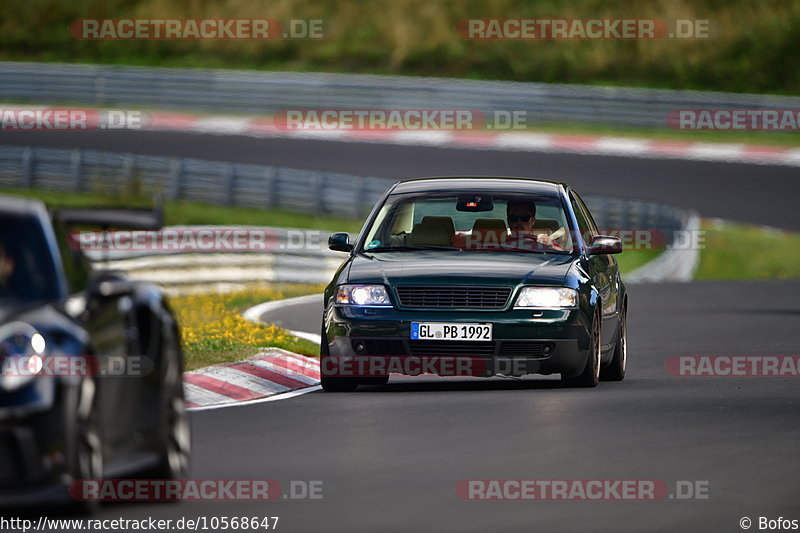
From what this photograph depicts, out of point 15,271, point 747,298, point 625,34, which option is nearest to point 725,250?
point 747,298

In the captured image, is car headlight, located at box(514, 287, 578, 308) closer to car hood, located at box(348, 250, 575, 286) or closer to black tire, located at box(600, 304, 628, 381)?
car hood, located at box(348, 250, 575, 286)

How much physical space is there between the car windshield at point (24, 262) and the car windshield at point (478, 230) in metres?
6.18

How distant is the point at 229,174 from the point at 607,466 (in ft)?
80.8

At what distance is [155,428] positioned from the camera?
8.66m

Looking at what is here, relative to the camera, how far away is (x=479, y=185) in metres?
14.7

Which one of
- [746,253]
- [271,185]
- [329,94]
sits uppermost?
[329,94]

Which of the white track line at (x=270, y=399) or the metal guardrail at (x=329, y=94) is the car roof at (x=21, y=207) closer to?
the white track line at (x=270, y=399)

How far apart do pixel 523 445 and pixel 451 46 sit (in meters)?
38.8

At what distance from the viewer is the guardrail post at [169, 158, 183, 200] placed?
1351 inches

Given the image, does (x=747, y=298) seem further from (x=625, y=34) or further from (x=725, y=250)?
(x=625, y=34)
